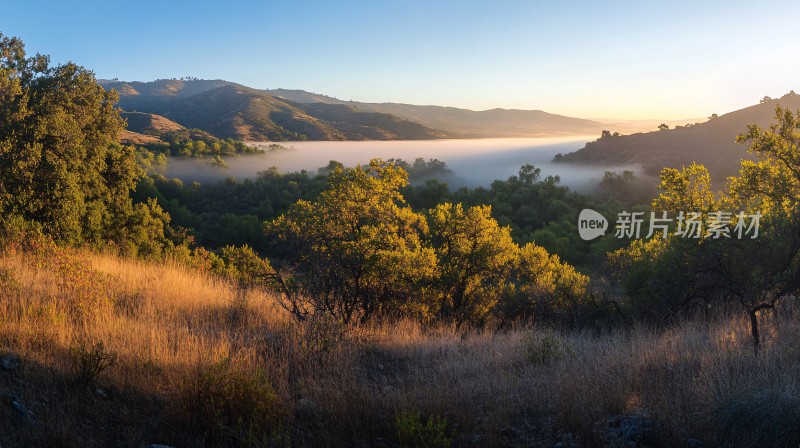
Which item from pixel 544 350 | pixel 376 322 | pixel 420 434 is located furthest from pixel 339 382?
pixel 376 322

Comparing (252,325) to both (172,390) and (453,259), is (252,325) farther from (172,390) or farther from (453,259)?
(453,259)

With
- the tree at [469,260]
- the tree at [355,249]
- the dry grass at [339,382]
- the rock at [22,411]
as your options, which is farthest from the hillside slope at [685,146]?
the rock at [22,411]

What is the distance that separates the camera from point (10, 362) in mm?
4148

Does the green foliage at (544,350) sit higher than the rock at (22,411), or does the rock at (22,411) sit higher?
the rock at (22,411)

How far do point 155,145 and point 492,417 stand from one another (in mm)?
94352

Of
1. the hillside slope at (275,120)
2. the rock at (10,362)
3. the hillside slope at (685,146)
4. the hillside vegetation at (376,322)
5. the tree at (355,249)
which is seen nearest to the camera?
the hillside vegetation at (376,322)

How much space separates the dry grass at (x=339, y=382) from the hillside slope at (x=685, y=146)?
77825mm

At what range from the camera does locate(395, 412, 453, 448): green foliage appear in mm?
3527

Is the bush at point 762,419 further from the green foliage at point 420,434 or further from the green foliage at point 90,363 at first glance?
the green foliage at point 90,363

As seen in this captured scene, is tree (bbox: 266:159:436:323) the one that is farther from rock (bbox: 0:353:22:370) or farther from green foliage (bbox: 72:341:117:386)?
rock (bbox: 0:353:22:370)

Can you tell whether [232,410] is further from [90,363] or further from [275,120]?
[275,120]

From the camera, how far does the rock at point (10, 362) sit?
13.4 ft

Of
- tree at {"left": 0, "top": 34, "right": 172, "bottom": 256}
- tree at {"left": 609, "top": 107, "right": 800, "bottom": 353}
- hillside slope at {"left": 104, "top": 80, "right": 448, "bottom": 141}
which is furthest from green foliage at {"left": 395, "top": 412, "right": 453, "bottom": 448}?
hillside slope at {"left": 104, "top": 80, "right": 448, "bottom": 141}

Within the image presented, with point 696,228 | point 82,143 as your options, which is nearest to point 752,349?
point 696,228
